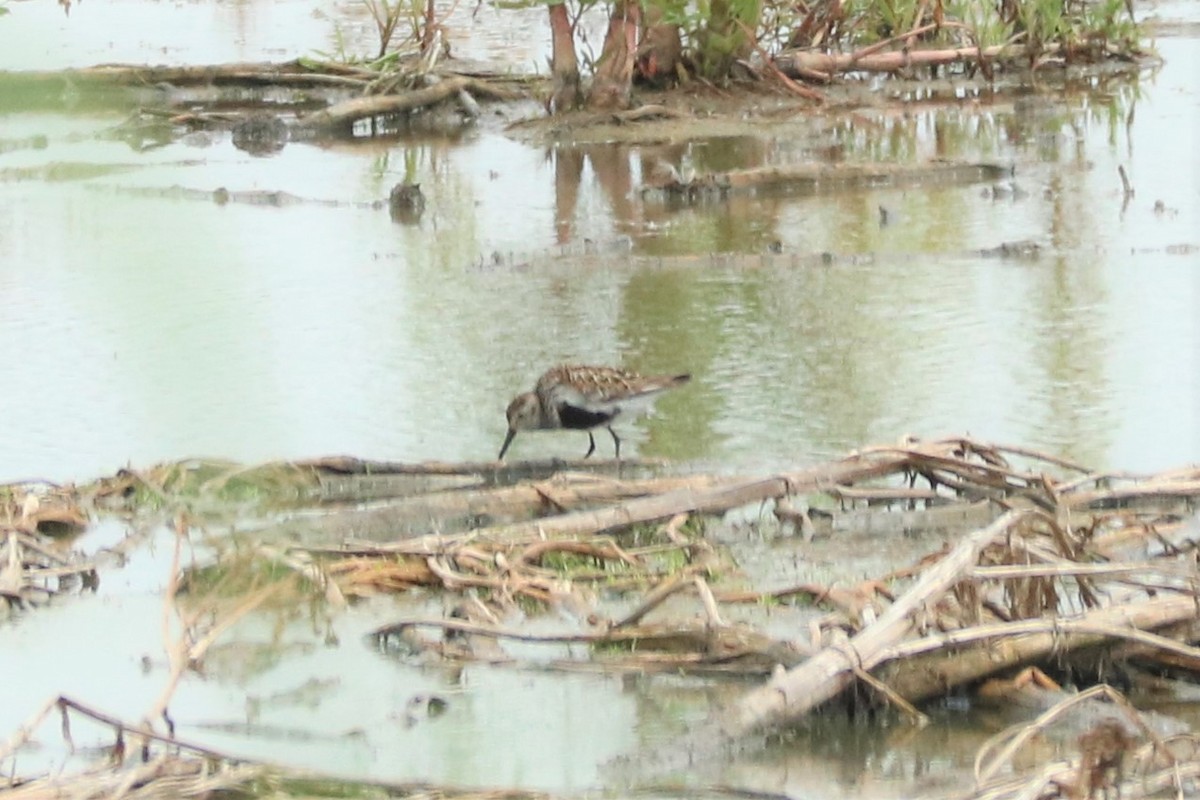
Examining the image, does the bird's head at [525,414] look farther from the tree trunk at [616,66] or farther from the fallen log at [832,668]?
the tree trunk at [616,66]

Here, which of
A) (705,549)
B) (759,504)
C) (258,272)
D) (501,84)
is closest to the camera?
(705,549)

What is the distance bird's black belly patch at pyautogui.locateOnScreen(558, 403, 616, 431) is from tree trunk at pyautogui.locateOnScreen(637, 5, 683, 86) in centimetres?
922

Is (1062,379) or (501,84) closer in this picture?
(1062,379)

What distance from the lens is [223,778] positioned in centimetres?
392

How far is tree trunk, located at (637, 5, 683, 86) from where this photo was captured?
632 inches

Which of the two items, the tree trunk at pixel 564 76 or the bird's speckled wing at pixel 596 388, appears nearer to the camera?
the bird's speckled wing at pixel 596 388

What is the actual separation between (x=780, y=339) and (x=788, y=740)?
15.6 feet

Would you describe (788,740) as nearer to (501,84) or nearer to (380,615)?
(380,615)

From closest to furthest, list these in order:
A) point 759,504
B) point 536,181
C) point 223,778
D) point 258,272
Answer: point 223,778 < point 759,504 < point 258,272 < point 536,181

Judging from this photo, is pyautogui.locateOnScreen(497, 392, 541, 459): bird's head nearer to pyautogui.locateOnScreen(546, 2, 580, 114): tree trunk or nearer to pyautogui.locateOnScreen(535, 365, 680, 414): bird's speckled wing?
pyautogui.locateOnScreen(535, 365, 680, 414): bird's speckled wing

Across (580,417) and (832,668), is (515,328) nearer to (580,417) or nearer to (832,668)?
(580,417)

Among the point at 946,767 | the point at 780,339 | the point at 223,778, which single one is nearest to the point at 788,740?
the point at 946,767

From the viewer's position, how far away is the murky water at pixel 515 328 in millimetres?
4895

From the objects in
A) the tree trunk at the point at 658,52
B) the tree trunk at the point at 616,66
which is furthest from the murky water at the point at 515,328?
the tree trunk at the point at 658,52
